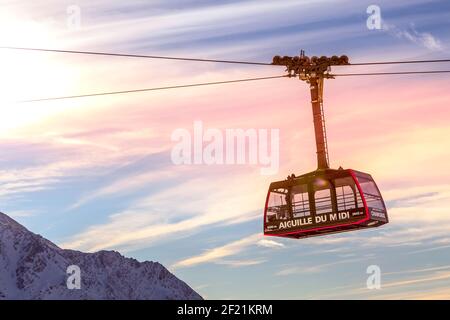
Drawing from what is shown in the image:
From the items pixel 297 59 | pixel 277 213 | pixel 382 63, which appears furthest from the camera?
pixel 277 213

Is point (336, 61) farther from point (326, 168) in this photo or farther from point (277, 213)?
point (277, 213)

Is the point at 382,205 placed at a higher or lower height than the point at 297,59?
lower
